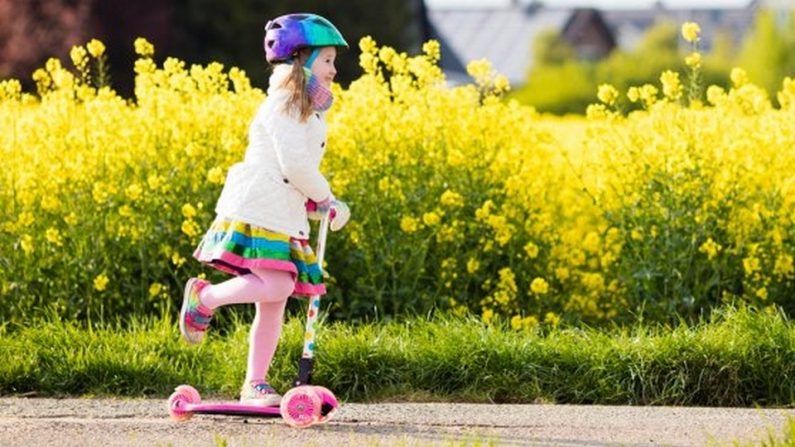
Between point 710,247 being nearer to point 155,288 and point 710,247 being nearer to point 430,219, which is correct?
point 430,219

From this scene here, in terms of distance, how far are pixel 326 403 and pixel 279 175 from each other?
738mm

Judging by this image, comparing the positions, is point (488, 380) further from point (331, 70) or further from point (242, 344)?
point (331, 70)

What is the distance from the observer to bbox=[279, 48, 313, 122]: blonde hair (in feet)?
19.2

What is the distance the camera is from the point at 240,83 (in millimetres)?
8570

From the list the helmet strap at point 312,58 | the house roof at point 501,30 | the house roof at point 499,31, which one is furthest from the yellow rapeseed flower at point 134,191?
the house roof at point 499,31

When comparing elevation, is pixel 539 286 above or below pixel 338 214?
below

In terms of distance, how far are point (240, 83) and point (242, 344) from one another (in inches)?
81.8

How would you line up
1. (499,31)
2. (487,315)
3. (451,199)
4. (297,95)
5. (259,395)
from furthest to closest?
(499,31) < (451,199) < (487,315) < (259,395) < (297,95)

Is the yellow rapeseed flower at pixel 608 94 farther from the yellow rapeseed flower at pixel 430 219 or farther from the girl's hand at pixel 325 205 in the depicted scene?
the girl's hand at pixel 325 205

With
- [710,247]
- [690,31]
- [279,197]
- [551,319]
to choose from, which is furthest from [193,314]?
[690,31]

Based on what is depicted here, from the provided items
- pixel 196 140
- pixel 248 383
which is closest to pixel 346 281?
pixel 196 140

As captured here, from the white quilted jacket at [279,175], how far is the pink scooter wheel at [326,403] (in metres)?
0.51

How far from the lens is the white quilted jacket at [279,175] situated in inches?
229

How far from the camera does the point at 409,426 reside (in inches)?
232
